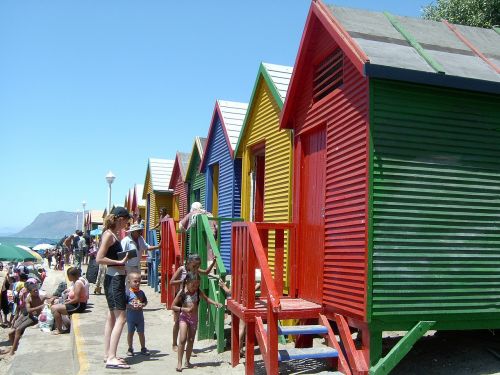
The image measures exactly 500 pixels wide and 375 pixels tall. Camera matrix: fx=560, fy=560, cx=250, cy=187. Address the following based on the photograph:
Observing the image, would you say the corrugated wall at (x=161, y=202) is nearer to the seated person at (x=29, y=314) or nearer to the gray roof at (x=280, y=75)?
the seated person at (x=29, y=314)

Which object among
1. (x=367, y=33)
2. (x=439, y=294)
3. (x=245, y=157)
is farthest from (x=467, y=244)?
(x=245, y=157)

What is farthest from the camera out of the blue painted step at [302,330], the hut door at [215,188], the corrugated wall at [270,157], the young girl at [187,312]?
the hut door at [215,188]

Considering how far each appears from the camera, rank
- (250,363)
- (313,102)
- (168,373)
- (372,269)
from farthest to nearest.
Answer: (313,102)
(168,373)
(250,363)
(372,269)

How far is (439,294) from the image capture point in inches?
242

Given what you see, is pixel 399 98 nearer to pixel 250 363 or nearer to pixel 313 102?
pixel 313 102

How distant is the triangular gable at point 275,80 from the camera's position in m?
10.0

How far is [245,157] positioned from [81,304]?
4647 millimetres


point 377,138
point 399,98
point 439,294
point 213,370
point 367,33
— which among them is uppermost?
point 367,33

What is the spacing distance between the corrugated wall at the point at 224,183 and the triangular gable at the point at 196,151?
1.18m

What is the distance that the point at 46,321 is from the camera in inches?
445

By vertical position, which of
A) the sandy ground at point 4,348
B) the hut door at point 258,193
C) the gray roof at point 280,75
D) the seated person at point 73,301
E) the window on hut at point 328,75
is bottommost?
the sandy ground at point 4,348


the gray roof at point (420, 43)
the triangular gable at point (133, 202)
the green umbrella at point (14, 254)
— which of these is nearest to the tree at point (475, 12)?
the gray roof at point (420, 43)

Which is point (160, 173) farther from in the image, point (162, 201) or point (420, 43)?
point (420, 43)

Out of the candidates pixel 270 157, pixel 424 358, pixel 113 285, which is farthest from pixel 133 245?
pixel 424 358
